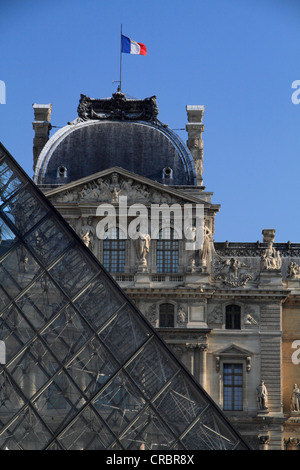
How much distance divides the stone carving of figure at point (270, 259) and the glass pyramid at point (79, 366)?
2529 cm

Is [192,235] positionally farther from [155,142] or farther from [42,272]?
[42,272]

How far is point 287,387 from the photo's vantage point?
167 ft

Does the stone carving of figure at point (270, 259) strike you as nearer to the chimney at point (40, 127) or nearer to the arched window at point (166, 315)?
the arched window at point (166, 315)

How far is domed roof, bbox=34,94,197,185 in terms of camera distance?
52.9m

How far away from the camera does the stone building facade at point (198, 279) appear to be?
163 feet

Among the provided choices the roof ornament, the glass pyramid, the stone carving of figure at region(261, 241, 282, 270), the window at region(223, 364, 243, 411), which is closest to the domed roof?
the roof ornament

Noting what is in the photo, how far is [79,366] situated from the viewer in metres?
25.2

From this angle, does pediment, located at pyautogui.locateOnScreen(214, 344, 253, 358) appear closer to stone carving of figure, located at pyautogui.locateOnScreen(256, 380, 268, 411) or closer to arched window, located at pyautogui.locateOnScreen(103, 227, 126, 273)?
stone carving of figure, located at pyautogui.locateOnScreen(256, 380, 268, 411)

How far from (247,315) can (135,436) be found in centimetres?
2620

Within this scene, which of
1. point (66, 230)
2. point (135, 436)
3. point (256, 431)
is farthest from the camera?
point (256, 431)

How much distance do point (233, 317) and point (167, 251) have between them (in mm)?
3787

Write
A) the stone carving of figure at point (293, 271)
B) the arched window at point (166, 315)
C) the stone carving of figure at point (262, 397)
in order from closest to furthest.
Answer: the stone carving of figure at point (262, 397)
the arched window at point (166, 315)
the stone carving of figure at point (293, 271)

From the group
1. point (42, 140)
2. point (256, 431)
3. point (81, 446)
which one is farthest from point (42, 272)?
point (42, 140)

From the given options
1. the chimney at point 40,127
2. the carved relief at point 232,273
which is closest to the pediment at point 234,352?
the carved relief at point 232,273
